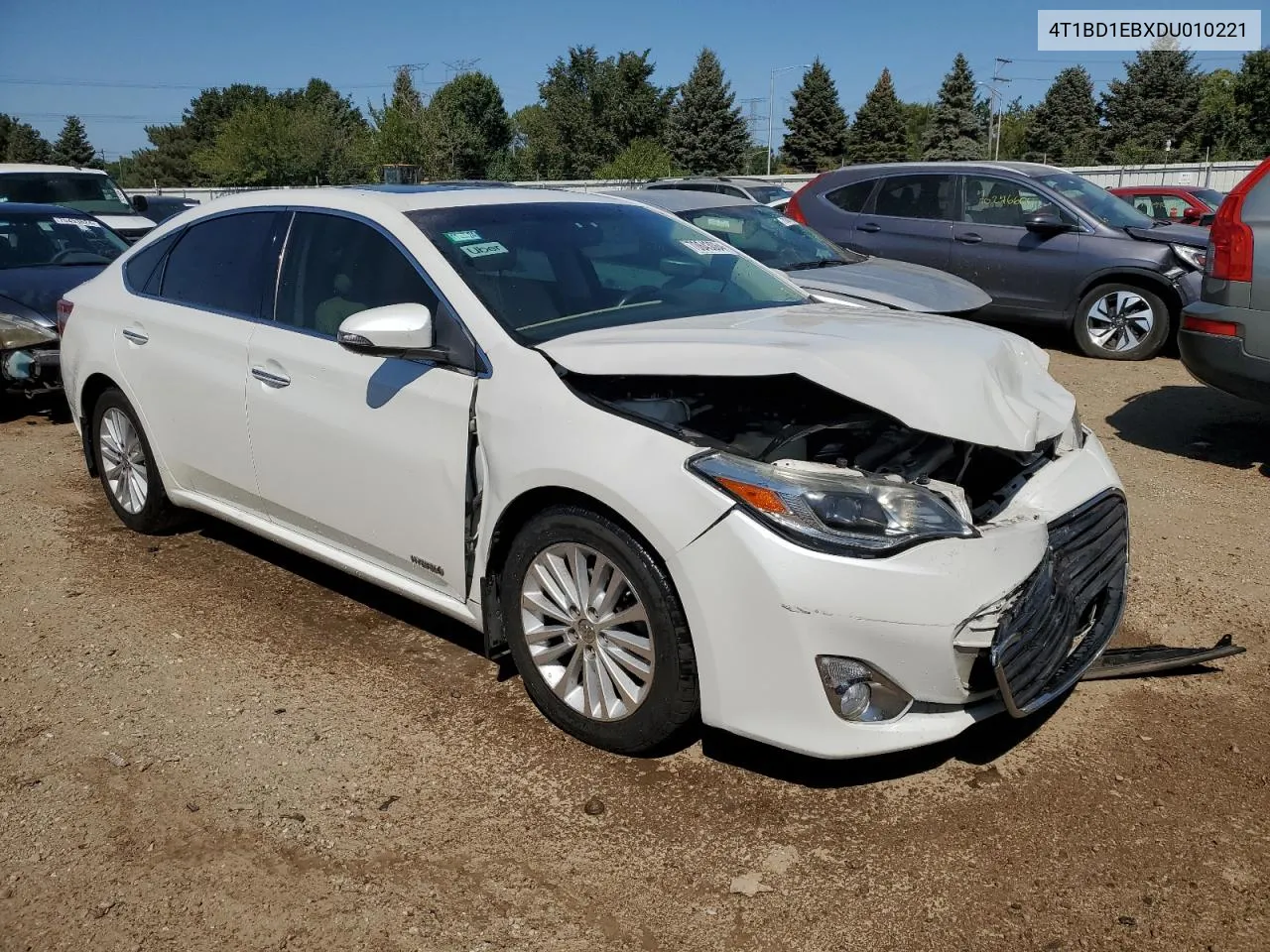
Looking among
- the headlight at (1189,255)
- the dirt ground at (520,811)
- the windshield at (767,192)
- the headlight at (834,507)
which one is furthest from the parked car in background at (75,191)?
the headlight at (834,507)

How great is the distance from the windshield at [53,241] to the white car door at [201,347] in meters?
4.65

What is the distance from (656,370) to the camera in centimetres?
320

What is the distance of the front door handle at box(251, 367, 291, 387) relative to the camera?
4078 millimetres

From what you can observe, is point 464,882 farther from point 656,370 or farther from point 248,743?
point 656,370

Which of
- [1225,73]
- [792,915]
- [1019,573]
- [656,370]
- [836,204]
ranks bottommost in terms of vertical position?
[792,915]

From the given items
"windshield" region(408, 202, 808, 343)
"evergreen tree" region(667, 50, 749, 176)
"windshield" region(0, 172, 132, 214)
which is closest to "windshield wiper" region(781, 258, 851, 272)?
"windshield" region(408, 202, 808, 343)

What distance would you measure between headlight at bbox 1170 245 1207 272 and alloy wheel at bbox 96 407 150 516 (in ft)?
28.1

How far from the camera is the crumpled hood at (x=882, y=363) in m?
3.02

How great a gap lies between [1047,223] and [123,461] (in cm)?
825

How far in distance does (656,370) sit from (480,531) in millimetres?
777

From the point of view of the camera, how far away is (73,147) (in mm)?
97438

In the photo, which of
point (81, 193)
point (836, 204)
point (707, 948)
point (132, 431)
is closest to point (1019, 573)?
point (707, 948)

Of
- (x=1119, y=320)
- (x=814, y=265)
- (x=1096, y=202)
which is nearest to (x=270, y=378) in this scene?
(x=814, y=265)

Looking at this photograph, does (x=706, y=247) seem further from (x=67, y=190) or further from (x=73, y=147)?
(x=73, y=147)
